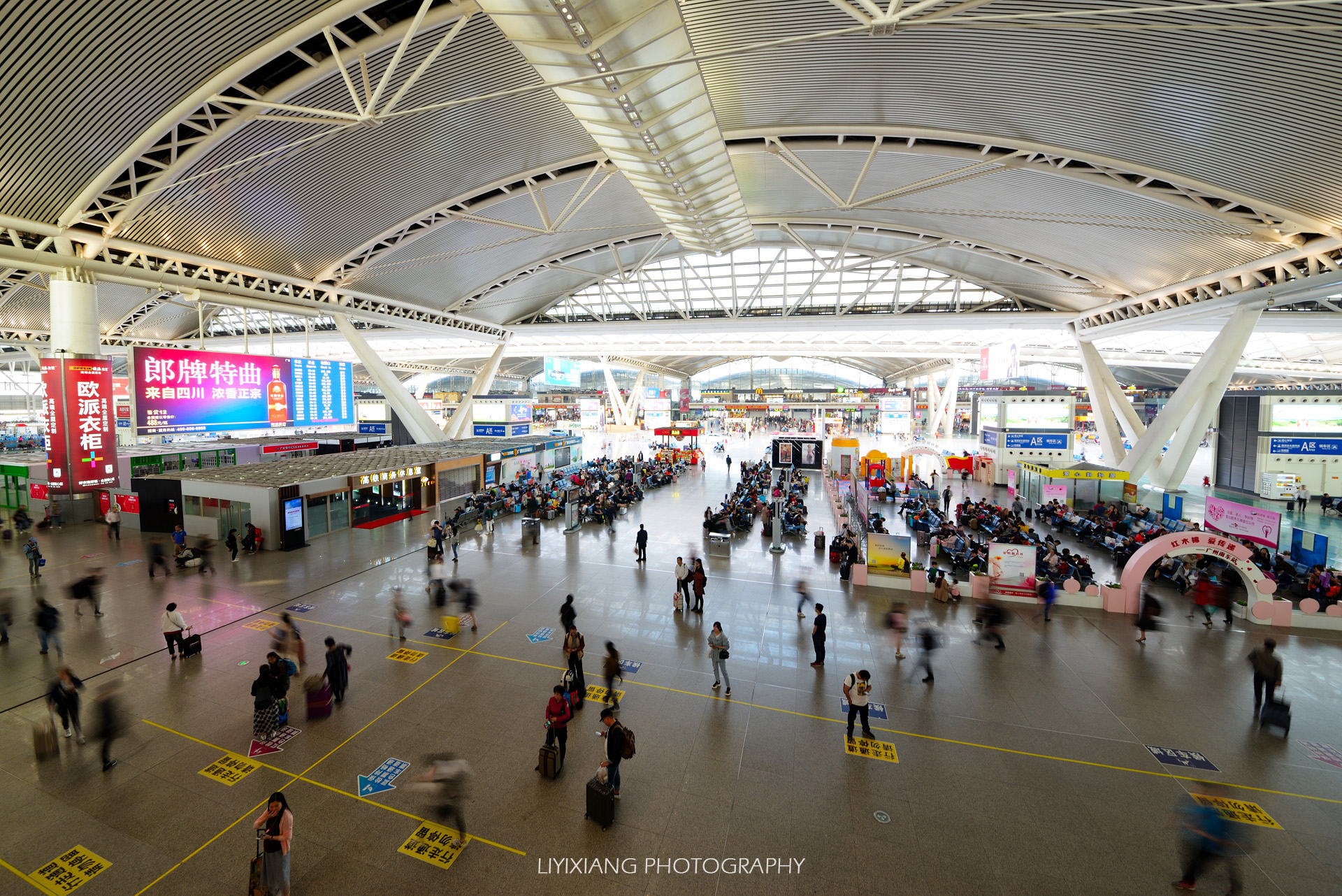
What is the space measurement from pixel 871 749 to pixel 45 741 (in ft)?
32.1

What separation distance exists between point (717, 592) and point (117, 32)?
15155mm

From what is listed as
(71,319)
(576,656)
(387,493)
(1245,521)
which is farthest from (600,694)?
(1245,521)

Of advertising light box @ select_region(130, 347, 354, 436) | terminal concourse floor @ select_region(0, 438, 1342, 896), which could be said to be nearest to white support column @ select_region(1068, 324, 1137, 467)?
terminal concourse floor @ select_region(0, 438, 1342, 896)

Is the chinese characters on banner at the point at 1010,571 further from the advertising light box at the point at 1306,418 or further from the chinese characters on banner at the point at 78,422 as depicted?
the advertising light box at the point at 1306,418

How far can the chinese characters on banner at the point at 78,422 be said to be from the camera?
1144 cm

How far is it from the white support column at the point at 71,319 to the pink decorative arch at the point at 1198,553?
78.7 feet

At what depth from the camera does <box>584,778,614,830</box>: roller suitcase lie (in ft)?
16.1

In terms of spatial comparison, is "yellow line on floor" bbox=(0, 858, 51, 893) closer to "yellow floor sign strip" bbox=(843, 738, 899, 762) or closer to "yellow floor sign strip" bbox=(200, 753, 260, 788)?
"yellow floor sign strip" bbox=(200, 753, 260, 788)

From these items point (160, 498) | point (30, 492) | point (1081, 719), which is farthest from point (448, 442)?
point (1081, 719)

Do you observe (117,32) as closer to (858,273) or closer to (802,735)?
(802,735)

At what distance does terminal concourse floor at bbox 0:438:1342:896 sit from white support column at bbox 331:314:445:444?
48.5 feet

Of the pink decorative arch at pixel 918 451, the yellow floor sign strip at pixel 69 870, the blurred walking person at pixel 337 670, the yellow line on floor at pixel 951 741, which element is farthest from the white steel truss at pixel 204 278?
the pink decorative arch at pixel 918 451

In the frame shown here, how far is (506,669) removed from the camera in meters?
8.12

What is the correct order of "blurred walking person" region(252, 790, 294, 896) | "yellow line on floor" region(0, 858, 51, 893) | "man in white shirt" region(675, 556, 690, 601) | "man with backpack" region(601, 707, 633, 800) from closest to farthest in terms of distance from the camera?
"blurred walking person" region(252, 790, 294, 896), "yellow line on floor" region(0, 858, 51, 893), "man with backpack" region(601, 707, 633, 800), "man in white shirt" region(675, 556, 690, 601)
